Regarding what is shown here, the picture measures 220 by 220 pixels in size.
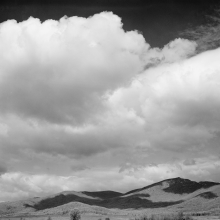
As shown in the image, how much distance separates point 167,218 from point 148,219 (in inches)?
358

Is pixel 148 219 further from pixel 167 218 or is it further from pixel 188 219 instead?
pixel 188 219

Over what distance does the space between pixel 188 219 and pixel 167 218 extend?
9496mm

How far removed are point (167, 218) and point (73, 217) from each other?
147 ft

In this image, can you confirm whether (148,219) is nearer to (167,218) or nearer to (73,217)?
(167,218)

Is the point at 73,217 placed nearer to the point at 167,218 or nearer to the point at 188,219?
the point at 167,218

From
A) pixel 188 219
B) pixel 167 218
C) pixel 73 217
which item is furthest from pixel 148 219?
pixel 73 217

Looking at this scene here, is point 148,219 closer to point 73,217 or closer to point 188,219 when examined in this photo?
point 188,219

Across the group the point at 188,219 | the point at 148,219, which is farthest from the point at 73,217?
the point at 188,219

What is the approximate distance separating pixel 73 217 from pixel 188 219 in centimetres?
5423

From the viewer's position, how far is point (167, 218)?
470 ft

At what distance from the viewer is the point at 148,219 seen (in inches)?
5748

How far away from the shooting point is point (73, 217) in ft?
487

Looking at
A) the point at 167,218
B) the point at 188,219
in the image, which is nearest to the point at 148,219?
the point at 167,218
